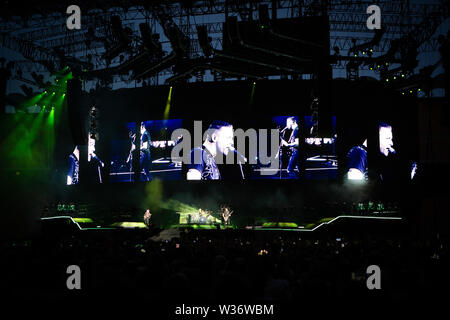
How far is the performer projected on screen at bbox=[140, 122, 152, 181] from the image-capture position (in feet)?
80.7

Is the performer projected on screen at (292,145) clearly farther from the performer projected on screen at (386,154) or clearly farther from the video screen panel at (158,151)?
the video screen panel at (158,151)

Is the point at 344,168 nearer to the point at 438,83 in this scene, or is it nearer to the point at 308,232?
the point at 308,232

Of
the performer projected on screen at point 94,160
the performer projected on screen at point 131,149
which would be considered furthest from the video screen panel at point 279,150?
the performer projected on screen at point 94,160

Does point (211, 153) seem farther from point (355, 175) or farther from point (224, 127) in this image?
point (355, 175)

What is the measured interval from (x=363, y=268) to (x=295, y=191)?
57.1 ft

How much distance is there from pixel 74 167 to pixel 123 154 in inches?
151

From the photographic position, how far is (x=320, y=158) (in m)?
23.1

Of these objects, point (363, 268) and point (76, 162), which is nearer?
point (363, 268)

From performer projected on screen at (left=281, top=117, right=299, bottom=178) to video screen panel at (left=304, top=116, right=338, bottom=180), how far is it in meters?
0.60

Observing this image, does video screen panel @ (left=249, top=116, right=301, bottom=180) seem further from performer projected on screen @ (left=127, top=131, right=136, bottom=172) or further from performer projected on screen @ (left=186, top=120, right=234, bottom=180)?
performer projected on screen @ (left=127, top=131, right=136, bottom=172)

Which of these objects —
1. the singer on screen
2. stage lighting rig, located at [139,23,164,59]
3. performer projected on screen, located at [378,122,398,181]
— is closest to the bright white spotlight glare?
performer projected on screen, located at [378,122,398,181]

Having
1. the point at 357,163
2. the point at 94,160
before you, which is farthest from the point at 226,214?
the point at 94,160
